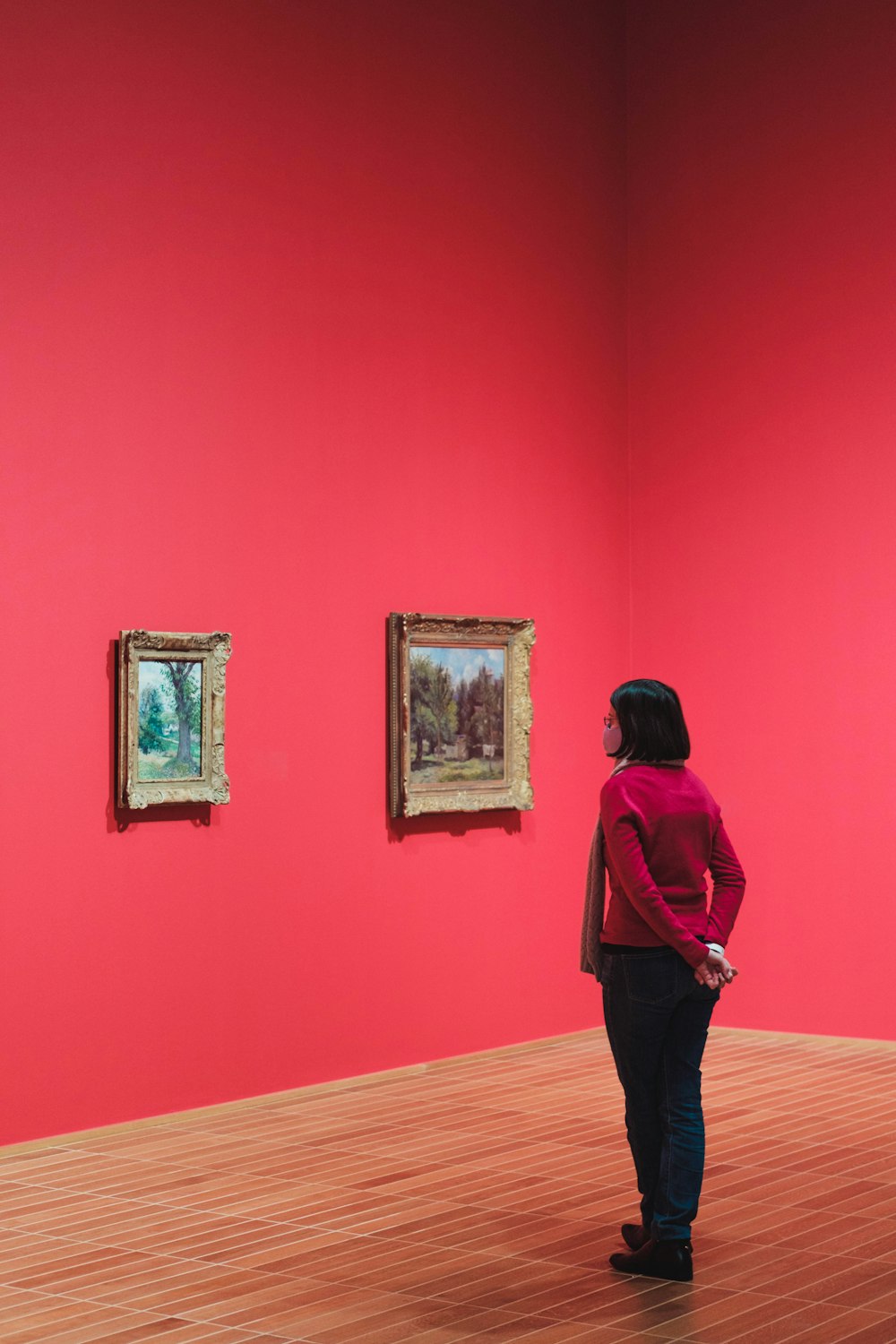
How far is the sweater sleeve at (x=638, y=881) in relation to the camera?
544 centimetres

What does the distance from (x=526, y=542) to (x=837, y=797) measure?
7.36 feet

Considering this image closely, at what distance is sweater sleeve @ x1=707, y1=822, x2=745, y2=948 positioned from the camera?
5.63 meters

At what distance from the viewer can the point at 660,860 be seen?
5570 millimetres

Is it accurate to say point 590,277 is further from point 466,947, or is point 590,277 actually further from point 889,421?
point 466,947

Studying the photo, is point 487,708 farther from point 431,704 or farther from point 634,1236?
point 634,1236

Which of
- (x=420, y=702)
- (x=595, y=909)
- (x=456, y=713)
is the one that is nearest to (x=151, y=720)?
(x=420, y=702)

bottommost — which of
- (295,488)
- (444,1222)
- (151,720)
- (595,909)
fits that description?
(444,1222)

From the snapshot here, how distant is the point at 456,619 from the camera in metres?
9.66

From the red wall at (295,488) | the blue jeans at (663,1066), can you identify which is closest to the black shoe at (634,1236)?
the blue jeans at (663,1066)

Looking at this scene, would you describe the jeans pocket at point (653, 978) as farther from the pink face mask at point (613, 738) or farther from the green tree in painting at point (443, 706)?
the green tree in painting at point (443, 706)

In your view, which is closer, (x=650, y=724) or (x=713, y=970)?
(x=713, y=970)

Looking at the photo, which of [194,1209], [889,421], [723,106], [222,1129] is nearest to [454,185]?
[723,106]

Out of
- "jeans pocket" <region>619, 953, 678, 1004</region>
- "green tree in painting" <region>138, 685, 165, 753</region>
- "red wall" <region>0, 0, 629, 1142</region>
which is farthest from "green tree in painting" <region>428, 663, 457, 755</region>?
"jeans pocket" <region>619, 953, 678, 1004</region>

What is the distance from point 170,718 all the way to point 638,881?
3358 millimetres
